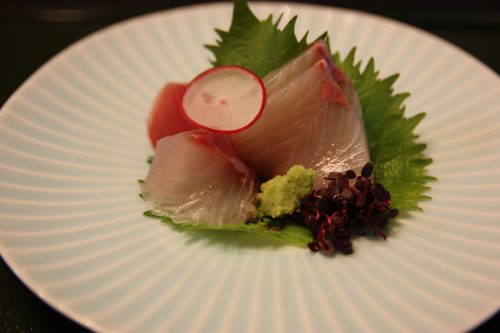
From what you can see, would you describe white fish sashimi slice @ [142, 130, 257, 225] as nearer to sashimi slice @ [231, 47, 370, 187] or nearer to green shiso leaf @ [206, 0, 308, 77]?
sashimi slice @ [231, 47, 370, 187]

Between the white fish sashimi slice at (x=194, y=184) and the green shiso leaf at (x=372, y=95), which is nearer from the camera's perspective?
the white fish sashimi slice at (x=194, y=184)

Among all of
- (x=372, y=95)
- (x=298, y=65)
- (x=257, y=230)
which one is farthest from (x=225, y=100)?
(x=372, y=95)

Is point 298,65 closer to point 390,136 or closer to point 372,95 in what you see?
point 372,95

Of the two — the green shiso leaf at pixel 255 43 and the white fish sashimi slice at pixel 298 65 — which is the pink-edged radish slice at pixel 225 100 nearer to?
the white fish sashimi slice at pixel 298 65

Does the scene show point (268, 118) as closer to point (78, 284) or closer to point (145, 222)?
point (145, 222)

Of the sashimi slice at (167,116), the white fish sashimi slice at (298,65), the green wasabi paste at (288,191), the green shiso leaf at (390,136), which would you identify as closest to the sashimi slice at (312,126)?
the white fish sashimi slice at (298,65)

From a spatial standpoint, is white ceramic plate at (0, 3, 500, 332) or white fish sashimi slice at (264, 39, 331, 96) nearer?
white ceramic plate at (0, 3, 500, 332)

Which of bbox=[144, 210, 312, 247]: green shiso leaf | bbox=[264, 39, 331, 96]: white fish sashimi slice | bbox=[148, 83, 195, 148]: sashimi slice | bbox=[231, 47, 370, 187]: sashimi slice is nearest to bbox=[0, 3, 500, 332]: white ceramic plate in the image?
bbox=[144, 210, 312, 247]: green shiso leaf
